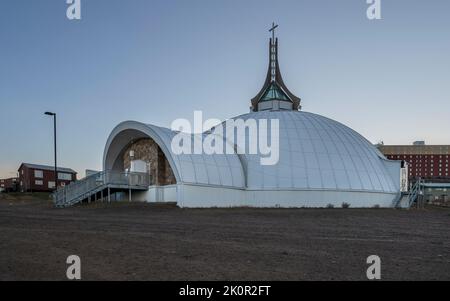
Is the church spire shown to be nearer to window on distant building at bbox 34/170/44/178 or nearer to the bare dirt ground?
the bare dirt ground

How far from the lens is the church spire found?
42.0 metres

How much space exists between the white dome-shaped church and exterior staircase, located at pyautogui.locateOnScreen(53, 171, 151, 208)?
1.48 m

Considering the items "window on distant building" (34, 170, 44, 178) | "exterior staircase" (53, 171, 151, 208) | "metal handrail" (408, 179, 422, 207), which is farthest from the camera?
"window on distant building" (34, 170, 44, 178)

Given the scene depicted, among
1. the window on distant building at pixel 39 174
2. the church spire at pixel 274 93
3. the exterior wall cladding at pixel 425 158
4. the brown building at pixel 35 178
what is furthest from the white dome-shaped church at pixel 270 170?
the exterior wall cladding at pixel 425 158

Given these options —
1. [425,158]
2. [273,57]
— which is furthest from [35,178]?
[425,158]

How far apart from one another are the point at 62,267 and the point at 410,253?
7.65 m

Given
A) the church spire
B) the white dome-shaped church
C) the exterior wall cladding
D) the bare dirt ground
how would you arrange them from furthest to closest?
the exterior wall cladding, the church spire, the white dome-shaped church, the bare dirt ground

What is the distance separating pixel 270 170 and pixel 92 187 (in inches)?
476

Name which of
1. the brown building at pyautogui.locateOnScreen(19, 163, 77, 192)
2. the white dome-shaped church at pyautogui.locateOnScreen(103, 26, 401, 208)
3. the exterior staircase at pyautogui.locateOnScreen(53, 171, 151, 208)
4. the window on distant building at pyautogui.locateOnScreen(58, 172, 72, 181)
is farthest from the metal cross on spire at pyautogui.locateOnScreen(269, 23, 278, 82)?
the window on distant building at pyautogui.locateOnScreen(58, 172, 72, 181)

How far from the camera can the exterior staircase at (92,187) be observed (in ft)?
92.7

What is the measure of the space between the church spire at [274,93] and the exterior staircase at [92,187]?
57.7 feet

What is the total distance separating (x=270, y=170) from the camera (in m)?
29.5

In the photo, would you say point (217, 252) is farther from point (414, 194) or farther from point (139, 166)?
point (414, 194)
